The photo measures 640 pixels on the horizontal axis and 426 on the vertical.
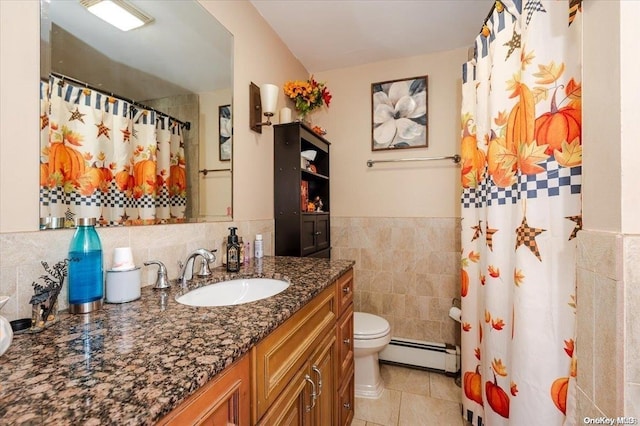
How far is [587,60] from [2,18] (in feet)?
5.05

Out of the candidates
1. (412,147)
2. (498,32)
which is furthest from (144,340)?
(412,147)

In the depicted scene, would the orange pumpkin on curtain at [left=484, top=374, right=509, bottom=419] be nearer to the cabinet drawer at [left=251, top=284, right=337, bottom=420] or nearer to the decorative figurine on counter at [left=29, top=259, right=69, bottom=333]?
the cabinet drawer at [left=251, top=284, right=337, bottom=420]

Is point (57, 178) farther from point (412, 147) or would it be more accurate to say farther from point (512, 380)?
point (412, 147)

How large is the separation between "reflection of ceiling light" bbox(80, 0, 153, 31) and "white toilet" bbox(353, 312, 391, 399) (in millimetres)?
1916

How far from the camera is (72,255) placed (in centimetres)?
78

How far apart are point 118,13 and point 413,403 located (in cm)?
246

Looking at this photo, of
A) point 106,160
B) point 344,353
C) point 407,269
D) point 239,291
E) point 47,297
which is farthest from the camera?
point 407,269

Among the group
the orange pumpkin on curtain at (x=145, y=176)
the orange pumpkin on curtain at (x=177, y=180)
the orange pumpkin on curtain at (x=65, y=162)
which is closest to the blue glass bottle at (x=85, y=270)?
the orange pumpkin on curtain at (x=65, y=162)

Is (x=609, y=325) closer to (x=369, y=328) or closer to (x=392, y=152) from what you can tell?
(x=369, y=328)

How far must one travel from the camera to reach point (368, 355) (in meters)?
1.88

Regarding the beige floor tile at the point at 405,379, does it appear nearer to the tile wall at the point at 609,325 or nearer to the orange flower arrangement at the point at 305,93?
the tile wall at the point at 609,325

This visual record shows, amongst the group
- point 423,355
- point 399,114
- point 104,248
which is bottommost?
point 423,355

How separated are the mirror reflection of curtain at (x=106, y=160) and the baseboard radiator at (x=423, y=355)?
1911mm

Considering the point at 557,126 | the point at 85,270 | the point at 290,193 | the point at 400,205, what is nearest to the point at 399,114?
the point at 400,205
